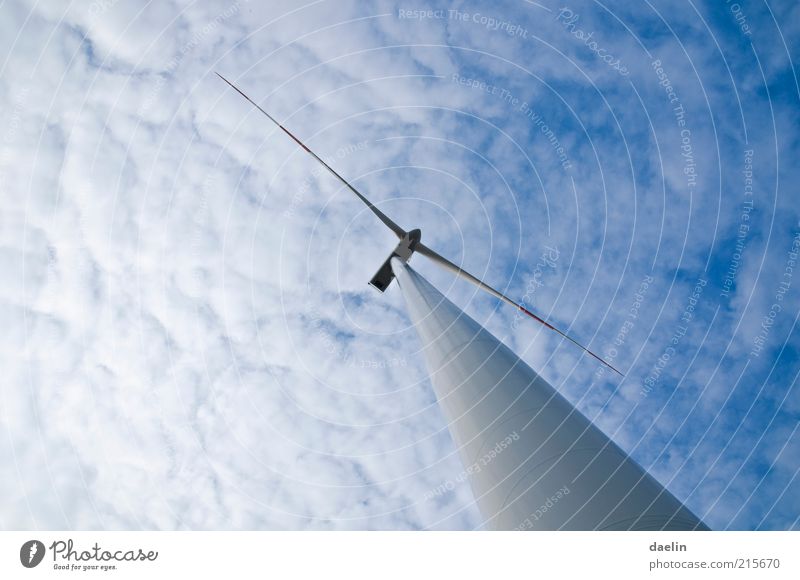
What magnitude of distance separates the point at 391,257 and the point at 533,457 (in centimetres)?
1943

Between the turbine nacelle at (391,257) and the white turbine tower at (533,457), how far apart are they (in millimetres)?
14764

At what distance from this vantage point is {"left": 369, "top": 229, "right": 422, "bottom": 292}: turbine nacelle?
1177 inches

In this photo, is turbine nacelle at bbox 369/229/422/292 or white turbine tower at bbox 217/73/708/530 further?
turbine nacelle at bbox 369/229/422/292

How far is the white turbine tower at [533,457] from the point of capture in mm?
10477

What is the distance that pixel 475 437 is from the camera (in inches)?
502

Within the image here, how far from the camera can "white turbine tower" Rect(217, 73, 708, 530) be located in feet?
34.4

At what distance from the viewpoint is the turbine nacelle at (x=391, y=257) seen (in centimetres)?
2991

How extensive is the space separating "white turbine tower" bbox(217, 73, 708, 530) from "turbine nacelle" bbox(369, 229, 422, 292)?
14.8 metres

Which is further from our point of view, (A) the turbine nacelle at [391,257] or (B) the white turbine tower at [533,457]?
(A) the turbine nacelle at [391,257]
